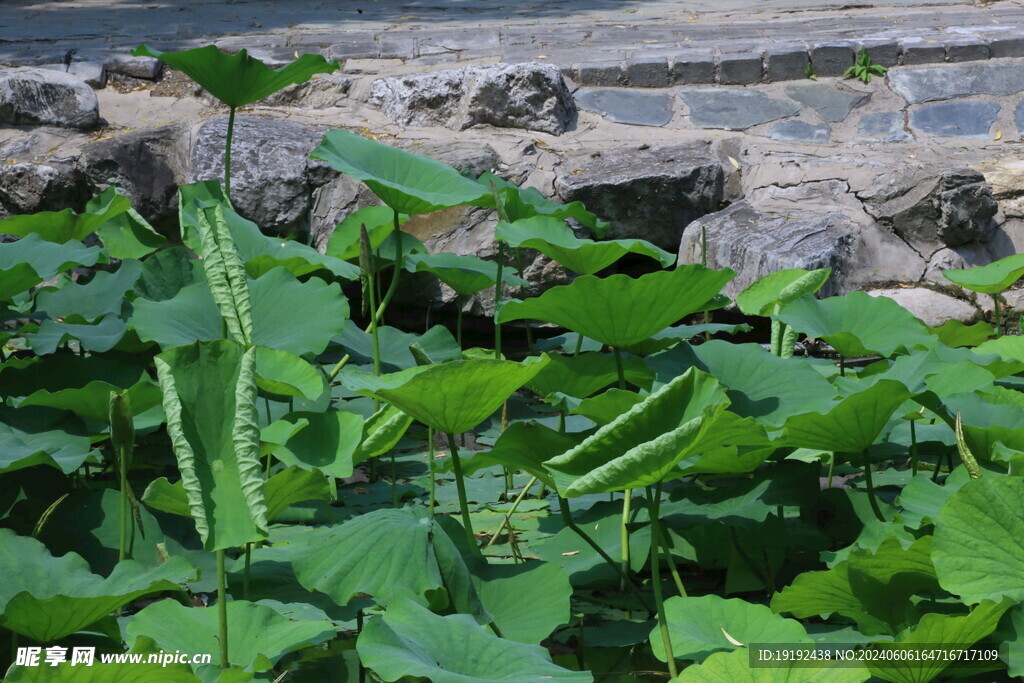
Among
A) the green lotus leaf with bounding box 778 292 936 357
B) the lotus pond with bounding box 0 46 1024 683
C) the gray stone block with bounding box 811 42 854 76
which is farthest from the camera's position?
the gray stone block with bounding box 811 42 854 76

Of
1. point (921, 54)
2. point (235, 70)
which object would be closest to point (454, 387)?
point (235, 70)

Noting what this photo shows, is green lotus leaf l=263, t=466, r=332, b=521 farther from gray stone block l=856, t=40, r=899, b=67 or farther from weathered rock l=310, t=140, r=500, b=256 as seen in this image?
gray stone block l=856, t=40, r=899, b=67

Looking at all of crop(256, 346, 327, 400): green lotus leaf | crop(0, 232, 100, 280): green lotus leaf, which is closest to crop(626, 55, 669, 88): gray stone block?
crop(0, 232, 100, 280): green lotus leaf

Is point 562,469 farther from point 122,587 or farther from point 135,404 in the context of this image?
point 135,404

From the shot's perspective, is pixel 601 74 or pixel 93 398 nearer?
pixel 93 398

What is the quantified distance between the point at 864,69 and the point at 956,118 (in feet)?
1.55

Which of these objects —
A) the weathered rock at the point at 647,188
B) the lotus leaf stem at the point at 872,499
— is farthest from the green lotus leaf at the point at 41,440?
the weathered rock at the point at 647,188

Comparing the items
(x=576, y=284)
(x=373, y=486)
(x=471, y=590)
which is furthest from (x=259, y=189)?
(x=471, y=590)

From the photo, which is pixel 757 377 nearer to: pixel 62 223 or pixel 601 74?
pixel 62 223

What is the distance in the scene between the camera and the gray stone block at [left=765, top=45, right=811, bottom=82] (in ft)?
14.7

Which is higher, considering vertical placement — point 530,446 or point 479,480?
point 530,446

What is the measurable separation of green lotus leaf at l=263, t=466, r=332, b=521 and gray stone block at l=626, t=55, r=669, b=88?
318 centimetres

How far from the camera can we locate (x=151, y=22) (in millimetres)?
5574

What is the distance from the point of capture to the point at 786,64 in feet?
14.7
